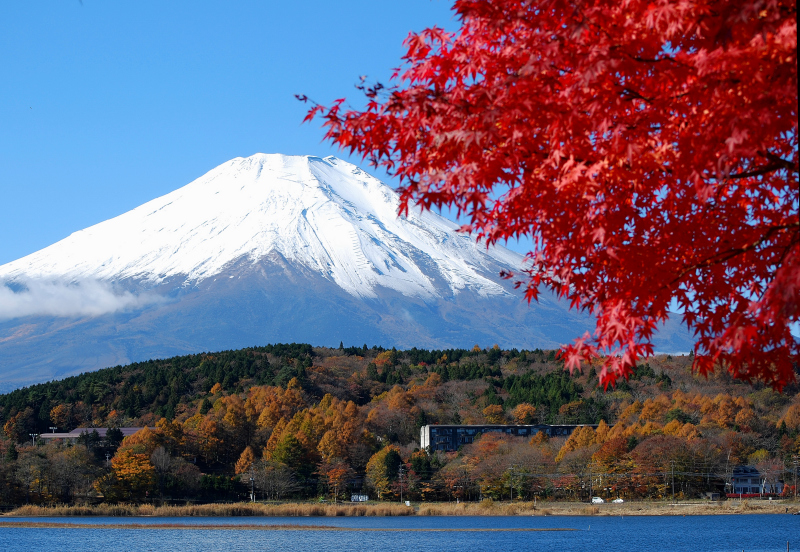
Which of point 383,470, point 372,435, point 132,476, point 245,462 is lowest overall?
point 383,470

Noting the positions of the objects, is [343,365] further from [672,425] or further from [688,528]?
[688,528]

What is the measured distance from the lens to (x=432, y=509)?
2618 inches

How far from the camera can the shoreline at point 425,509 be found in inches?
2552

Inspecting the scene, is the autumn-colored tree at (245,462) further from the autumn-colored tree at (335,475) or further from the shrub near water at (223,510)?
the shrub near water at (223,510)

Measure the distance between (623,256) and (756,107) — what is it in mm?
1439

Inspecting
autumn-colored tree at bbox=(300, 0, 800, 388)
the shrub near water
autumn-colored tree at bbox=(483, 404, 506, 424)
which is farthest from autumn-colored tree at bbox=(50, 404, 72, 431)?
autumn-colored tree at bbox=(300, 0, 800, 388)

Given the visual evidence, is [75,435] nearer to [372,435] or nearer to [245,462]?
[245,462]

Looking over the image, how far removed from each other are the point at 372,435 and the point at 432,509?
966 inches

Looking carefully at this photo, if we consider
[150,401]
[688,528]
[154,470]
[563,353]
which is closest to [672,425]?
[688,528]

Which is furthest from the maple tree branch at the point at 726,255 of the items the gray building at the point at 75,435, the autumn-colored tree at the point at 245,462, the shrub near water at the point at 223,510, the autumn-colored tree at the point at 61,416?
the autumn-colored tree at the point at 61,416

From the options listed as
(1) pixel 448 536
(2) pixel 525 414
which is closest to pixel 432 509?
(1) pixel 448 536

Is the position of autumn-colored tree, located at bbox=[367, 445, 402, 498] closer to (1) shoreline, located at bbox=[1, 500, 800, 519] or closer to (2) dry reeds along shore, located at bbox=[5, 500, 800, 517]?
(1) shoreline, located at bbox=[1, 500, 800, 519]

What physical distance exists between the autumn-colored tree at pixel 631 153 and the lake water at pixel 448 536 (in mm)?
37114

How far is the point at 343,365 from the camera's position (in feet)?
471
